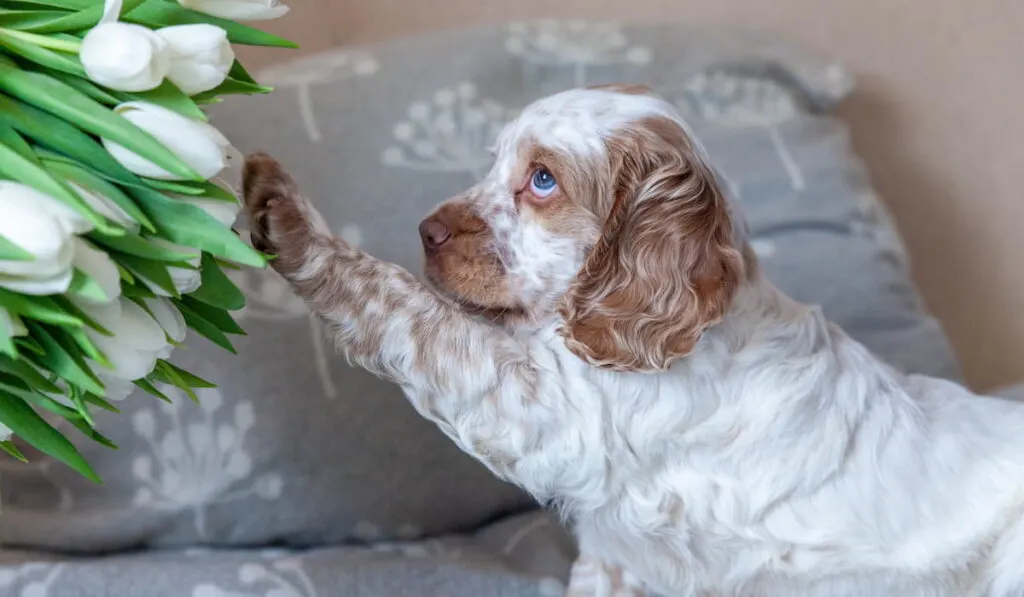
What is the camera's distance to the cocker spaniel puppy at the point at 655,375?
1.06 meters

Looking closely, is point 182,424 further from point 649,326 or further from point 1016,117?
point 1016,117

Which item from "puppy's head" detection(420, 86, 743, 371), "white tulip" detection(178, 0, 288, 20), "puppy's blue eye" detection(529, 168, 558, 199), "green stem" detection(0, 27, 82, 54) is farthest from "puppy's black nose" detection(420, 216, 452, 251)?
"green stem" detection(0, 27, 82, 54)

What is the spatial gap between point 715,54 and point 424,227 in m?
0.95

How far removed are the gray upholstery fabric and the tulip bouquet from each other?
24.6 inches

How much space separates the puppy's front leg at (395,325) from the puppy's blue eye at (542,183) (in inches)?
6.2

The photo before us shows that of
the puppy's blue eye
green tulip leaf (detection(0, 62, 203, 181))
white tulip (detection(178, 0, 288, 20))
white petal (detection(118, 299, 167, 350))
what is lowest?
the puppy's blue eye

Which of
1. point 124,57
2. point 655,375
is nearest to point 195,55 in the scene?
point 124,57

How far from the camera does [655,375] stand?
1.10 meters

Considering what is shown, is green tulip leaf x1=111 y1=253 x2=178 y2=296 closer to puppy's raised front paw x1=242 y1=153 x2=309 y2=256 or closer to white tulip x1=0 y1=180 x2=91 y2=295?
white tulip x1=0 y1=180 x2=91 y2=295

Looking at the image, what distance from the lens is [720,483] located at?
1.15m

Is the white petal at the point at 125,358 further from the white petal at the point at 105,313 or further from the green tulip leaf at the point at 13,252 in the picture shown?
the green tulip leaf at the point at 13,252

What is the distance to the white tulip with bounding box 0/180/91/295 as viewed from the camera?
0.61 m

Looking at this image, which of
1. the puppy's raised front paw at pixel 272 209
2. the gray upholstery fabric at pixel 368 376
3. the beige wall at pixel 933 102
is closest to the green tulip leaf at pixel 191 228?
the puppy's raised front paw at pixel 272 209

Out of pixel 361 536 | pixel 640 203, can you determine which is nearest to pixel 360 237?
pixel 361 536
